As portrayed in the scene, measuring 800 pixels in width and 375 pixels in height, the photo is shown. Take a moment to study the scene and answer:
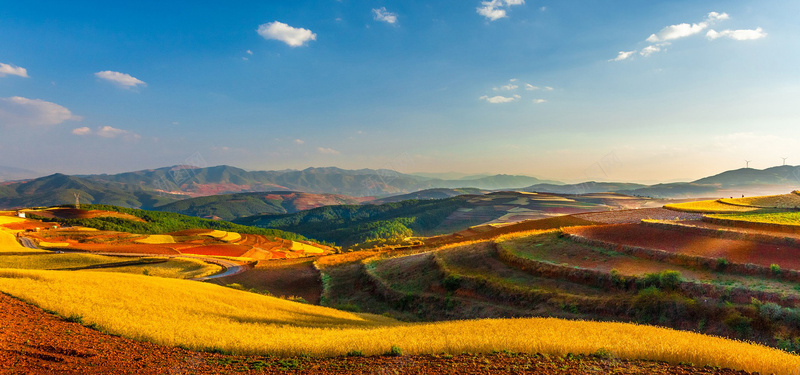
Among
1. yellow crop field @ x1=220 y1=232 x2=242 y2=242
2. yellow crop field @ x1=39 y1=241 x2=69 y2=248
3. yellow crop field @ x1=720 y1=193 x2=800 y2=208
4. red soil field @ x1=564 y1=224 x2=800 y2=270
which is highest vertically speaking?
yellow crop field @ x1=720 y1=193 x2=800 y2=208

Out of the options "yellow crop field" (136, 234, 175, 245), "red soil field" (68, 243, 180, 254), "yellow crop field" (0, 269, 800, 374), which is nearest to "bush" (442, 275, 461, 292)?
"yellow crop field" (0, 269, 800, 374)

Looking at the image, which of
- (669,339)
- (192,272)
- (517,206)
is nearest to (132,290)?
(669,339)

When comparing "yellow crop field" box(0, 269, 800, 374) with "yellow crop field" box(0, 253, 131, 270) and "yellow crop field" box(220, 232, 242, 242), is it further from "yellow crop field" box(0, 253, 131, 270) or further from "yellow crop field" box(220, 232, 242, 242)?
"yellow crop field" box(220, 232, 242, 242)

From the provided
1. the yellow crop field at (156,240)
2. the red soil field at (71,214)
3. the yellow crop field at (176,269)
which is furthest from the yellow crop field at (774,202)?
the red soil field at (71,214)

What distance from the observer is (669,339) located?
1570 cm

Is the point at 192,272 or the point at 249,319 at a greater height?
the point at 249,319

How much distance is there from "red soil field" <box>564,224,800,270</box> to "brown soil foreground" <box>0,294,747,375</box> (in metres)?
21.8

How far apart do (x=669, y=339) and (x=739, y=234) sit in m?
24.2

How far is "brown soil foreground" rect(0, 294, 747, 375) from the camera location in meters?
11.2

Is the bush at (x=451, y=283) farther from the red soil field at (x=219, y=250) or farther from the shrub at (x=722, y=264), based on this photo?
the red soil field at (x=219, y=250)

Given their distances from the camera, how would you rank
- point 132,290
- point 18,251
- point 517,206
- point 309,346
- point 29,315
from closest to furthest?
point 309,346 < point 29,315 < point 132,290 < point 18,251 < point 517,206

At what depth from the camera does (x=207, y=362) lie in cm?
1234

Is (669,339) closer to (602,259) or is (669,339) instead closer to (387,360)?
(387,360)

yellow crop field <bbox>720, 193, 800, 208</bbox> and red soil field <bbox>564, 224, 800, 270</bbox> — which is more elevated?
yellow crop field <bbox>720, 193, 800, 208</bbox>
